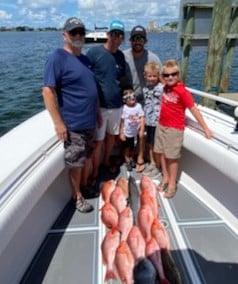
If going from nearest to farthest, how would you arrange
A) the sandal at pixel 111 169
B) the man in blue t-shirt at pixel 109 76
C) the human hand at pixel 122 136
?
the man in blue t-shirt at pixel 109 76
the human hand at pixel 122 136
the sandal at pixel 111 169

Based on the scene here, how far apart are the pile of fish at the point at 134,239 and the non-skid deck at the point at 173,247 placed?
0.12 metres

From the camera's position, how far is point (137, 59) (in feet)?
10.7

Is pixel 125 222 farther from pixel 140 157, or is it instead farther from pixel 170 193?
pixel 140 157

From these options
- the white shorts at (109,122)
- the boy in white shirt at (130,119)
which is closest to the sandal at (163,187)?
the boy in white shirt at (130,119)

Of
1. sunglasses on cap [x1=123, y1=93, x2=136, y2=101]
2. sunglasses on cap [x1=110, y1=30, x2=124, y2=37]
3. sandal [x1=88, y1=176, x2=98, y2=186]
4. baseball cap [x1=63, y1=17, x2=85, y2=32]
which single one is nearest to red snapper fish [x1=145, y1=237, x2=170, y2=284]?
sandal [x1=88, y1=176, x2=98, y2=186]

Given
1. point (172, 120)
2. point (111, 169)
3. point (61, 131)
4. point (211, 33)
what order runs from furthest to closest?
point (211, 33)
point (111, 169)
point (172, 120)
point (61, 131)

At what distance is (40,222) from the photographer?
2.58 metres

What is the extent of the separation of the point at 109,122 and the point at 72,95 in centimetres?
82

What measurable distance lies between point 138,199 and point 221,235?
0.76 metres

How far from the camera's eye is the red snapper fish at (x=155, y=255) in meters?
2.03

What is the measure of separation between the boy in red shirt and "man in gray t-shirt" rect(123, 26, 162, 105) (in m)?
0.49

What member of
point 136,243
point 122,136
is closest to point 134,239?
point 136,243

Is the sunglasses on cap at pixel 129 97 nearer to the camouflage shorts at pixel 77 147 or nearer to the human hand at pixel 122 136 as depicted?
the human hand at pixel 122 136

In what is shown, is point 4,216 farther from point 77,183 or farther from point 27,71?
point 27,71
